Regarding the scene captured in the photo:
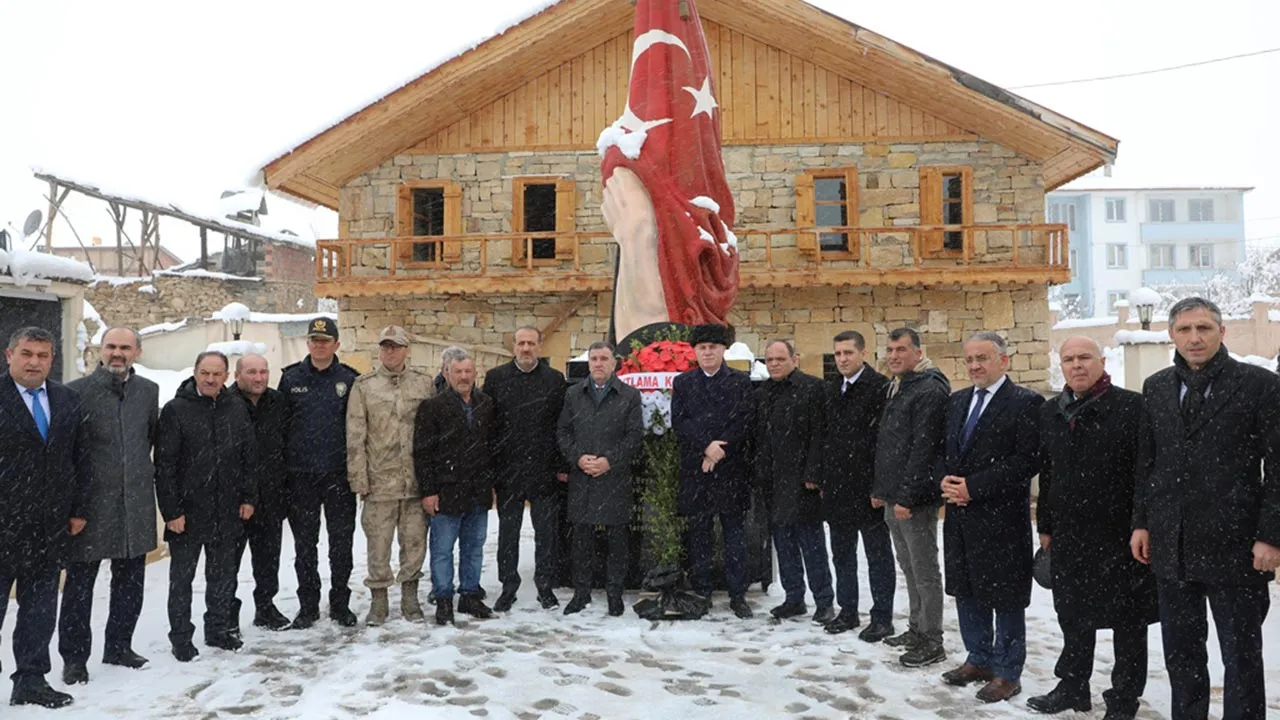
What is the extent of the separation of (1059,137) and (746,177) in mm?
4241

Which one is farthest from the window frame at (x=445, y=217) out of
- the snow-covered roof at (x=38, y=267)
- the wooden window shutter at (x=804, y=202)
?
the snow-covered roof at (x=38, y=267)

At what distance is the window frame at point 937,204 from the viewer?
502 inches

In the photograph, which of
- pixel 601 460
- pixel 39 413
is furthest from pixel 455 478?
pixel 39 413

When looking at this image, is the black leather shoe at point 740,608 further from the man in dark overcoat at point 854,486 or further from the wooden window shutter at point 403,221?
the wooden window shutter at point 403,221

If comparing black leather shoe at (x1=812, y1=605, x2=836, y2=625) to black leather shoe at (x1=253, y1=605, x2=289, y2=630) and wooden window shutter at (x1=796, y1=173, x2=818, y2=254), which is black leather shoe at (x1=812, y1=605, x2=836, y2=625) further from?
wooden window shutter at (x1=796, y1=173, x2=818, y2=254)

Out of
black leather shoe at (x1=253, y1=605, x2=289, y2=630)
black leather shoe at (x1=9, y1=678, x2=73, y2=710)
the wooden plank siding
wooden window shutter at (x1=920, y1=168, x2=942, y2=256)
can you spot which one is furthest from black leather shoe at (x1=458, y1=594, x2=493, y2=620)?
wooden window shutter at (x1=920, y1=168, x2=942, y2=256)

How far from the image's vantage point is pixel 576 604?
536 centimetres

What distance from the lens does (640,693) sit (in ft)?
12.7

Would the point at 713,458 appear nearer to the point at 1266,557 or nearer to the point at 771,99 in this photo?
the point at 1266,557

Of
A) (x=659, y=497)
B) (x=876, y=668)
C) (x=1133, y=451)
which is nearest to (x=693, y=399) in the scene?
(x=659, y=497)

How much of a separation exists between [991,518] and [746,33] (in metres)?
10.5

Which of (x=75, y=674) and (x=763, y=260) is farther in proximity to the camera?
(x=763, y=260)

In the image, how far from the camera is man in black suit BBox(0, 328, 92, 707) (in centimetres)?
382

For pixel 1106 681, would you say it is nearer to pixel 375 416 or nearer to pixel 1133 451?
pixel 1133 451
